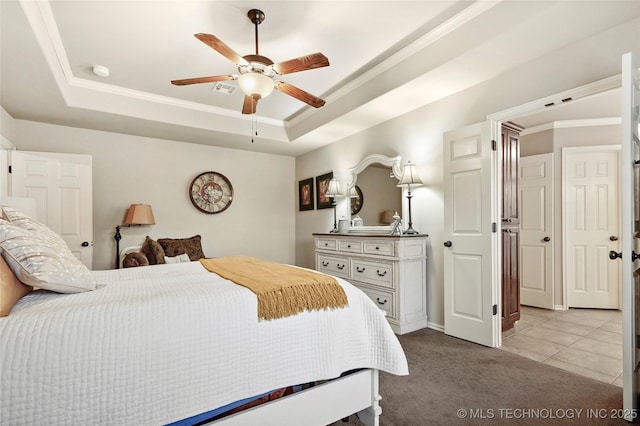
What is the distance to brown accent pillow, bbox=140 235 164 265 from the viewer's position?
378 cm

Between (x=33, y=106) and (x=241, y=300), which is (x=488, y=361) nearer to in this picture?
(x=241, y=300)

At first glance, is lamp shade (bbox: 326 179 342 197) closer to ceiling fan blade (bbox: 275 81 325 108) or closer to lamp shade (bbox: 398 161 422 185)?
lamp shade (bbox: 398 161 422 185)

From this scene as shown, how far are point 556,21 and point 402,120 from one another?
177 centimetres

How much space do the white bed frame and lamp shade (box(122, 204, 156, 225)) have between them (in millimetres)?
3463

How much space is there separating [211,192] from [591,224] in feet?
18.0

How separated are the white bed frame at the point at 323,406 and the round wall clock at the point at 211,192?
3.93m

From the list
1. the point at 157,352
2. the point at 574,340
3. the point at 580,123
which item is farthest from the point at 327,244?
the point at 580,123

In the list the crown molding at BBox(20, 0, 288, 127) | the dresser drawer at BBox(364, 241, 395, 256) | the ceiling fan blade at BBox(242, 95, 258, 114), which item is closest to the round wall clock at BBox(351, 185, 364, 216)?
the dresser drawer at BBox(364, 241, 395, 256)

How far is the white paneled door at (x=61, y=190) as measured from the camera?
136 inches

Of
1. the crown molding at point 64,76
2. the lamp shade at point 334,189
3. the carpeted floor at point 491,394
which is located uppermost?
the crown molding at point 64,76

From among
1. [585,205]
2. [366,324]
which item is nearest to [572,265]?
Result: [585,205]

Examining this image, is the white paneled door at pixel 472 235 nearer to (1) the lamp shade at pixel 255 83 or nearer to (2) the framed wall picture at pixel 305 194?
(1) the lamp shade at pixel 255 83

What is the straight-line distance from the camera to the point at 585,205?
4.04 m

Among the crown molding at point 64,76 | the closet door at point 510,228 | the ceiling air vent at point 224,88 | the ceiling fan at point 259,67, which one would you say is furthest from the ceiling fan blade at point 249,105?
the closet door at point 510,228
